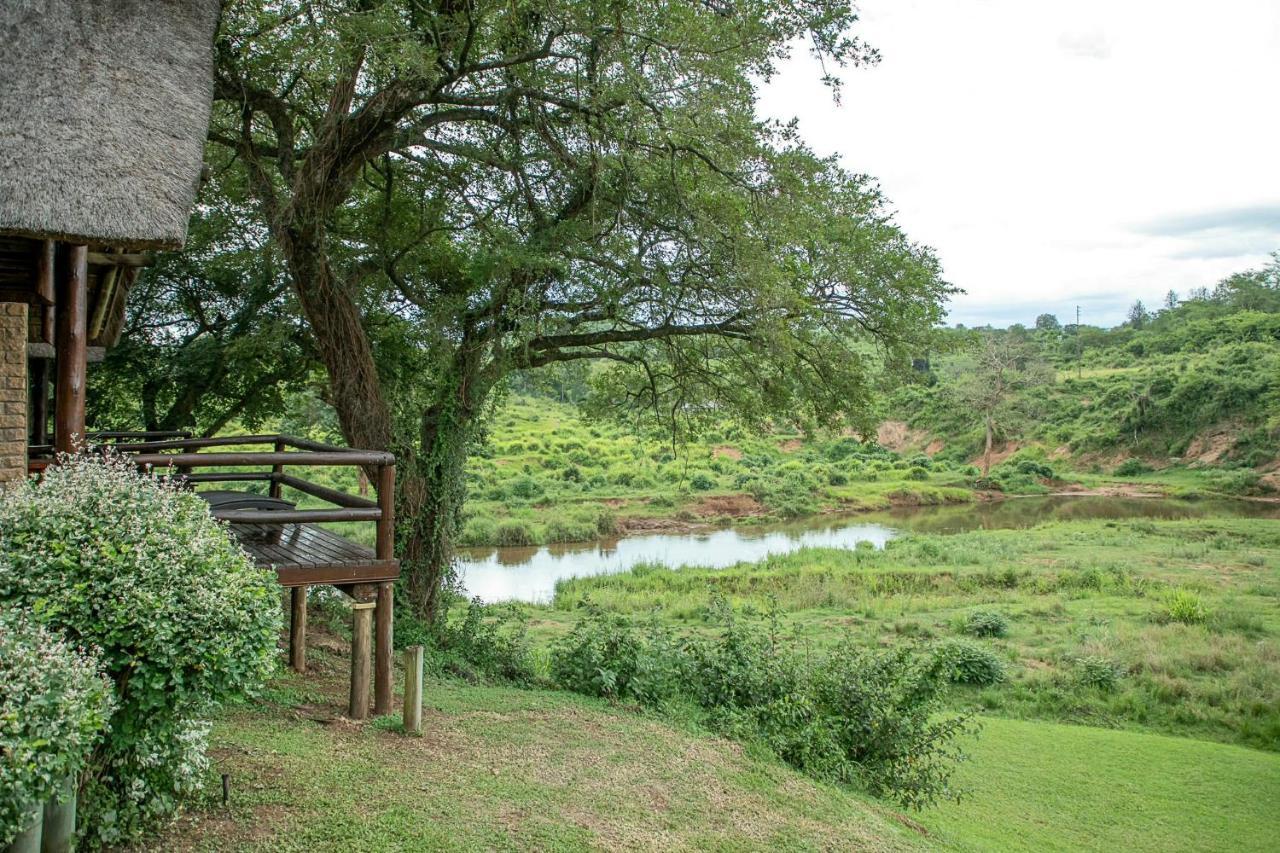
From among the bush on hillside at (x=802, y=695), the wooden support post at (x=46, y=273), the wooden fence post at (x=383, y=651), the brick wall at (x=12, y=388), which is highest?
the wooden support post at (x=46, y=273)

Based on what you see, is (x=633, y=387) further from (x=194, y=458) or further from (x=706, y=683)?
(x=194, y=458)

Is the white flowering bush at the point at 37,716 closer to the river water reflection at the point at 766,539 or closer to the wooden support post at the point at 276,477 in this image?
the wooden support post at the point at 276,477

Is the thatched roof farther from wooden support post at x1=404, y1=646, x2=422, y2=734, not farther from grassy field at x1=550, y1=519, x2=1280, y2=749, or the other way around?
grassy field at x1=550, y1=519, x2=1280, y2=749

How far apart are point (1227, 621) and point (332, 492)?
52.0 ft

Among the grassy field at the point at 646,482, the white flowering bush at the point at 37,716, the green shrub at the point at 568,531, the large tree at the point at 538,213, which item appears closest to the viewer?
the white flowering bush at the point at 37,716

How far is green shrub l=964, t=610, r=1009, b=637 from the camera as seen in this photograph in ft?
51.2

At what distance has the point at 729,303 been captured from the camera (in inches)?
377

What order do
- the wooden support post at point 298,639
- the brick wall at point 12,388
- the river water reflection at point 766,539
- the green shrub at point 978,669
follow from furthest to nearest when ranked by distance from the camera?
the river water reflection at point 766,539 → the green shrub at point 978,669 → the wooden support post at point 298,639 → the brick wall at point 12,388

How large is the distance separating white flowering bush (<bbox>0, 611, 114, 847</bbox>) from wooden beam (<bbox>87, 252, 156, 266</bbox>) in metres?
4.45

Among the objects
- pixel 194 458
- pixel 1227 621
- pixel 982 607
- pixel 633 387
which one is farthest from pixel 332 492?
pixel 1227 621

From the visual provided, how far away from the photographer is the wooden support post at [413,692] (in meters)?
5.71

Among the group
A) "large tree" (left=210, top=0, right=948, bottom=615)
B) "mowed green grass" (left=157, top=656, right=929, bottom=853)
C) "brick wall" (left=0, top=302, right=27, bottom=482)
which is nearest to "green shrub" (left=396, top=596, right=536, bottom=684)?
"large tree" (left=210, top=0, right=948, bottom=615)

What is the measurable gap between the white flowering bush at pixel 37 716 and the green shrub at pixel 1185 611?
57.1ft

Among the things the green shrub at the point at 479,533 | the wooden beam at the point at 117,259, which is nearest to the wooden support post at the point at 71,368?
the wooden beam at the point at 117,259
